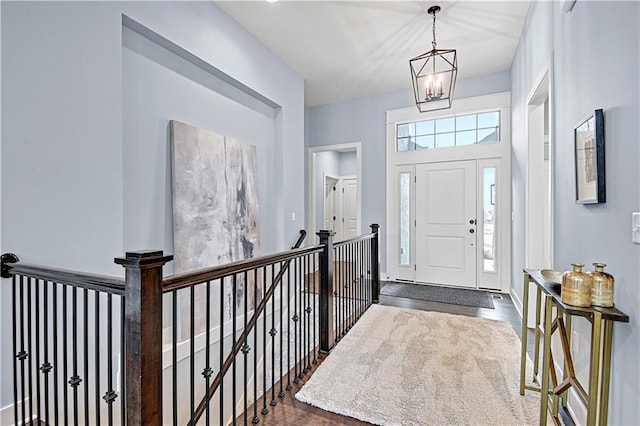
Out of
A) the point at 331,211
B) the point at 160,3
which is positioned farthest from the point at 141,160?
the point at 331,211

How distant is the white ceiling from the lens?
3.11 meters

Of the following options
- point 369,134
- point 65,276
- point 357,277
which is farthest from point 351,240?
point 369,134

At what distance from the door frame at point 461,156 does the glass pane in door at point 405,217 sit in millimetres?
77

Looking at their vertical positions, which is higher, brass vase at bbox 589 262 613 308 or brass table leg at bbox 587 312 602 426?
brass vase at bbox 589 262 613 308

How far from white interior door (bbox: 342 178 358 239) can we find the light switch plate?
6.89 metres

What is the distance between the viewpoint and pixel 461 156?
4875mm

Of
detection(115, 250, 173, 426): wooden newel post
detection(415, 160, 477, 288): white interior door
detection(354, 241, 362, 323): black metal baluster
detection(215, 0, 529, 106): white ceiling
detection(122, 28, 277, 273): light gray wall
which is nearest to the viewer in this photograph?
detection(115, 250, 173, 426): wooden newel post

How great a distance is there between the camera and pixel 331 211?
7941 mm

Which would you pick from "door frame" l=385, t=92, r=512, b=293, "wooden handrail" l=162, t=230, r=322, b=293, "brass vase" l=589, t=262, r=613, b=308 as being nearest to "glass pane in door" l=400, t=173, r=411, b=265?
"door frame" l=385, t=92, r=512, b=293

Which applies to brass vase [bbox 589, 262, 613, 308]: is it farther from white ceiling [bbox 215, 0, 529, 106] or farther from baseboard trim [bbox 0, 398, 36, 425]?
baseboard trim [bbox 0, 398, 36, 425]

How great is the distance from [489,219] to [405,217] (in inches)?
47.9

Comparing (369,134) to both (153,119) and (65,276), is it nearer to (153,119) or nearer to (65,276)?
(153,119)

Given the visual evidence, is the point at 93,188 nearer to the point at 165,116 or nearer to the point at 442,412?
the point at 165,116

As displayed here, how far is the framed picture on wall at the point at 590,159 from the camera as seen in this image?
1528 millimetres
